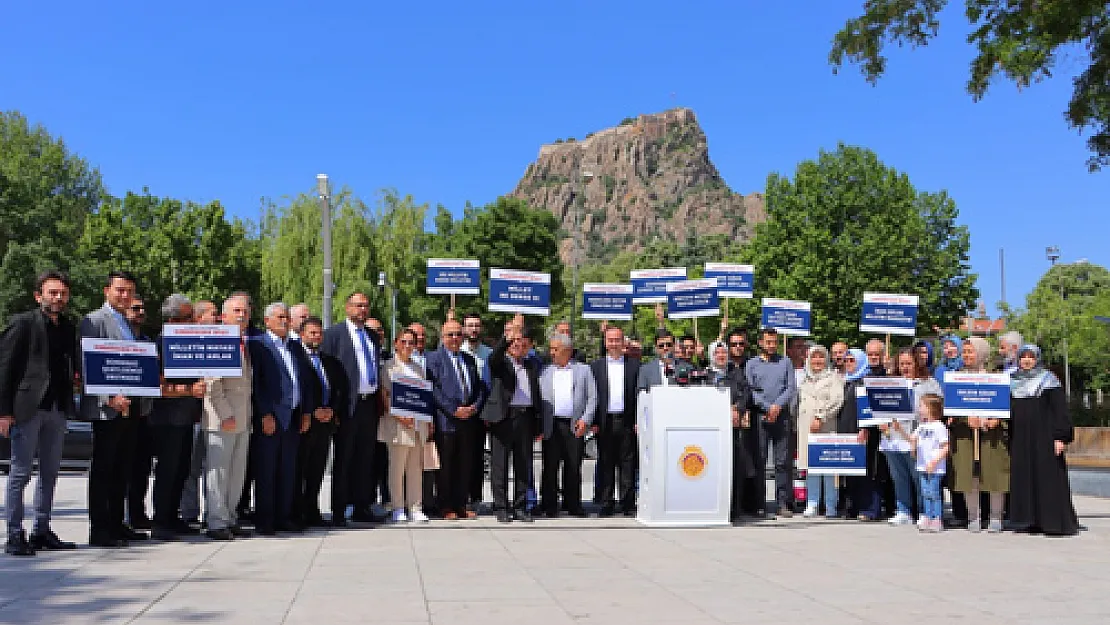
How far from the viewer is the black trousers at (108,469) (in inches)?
327

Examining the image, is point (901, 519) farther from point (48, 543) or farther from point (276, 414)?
point (48, 543)

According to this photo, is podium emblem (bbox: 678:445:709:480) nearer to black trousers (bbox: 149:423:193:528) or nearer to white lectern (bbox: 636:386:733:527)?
white lectern (bbox: 636:386:733:527)

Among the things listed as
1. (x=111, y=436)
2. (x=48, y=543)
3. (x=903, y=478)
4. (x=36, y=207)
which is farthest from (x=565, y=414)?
(x=36, y=207)

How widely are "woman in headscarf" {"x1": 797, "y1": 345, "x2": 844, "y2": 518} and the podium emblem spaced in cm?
197

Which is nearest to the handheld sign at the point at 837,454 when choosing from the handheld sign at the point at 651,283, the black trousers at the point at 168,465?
the handheld sign at the point at 651,283

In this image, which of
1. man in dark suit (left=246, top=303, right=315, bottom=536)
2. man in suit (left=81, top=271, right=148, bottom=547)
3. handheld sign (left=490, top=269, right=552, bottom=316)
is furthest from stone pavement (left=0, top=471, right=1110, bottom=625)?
handheld sign (left=490, top=269, right=552, bottom=316)

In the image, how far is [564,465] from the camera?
11336 millimetres

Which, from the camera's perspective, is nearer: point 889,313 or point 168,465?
point 168,465

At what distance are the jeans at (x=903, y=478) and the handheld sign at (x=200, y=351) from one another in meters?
7.12

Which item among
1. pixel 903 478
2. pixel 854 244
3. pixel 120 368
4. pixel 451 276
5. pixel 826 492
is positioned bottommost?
pixel 826 492

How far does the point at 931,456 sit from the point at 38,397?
861cm

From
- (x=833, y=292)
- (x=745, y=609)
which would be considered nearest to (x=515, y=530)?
(x=745, y=609)

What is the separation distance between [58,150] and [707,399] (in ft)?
184

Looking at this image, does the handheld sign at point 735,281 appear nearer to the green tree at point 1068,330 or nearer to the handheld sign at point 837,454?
the handheld sign at point 837,454
